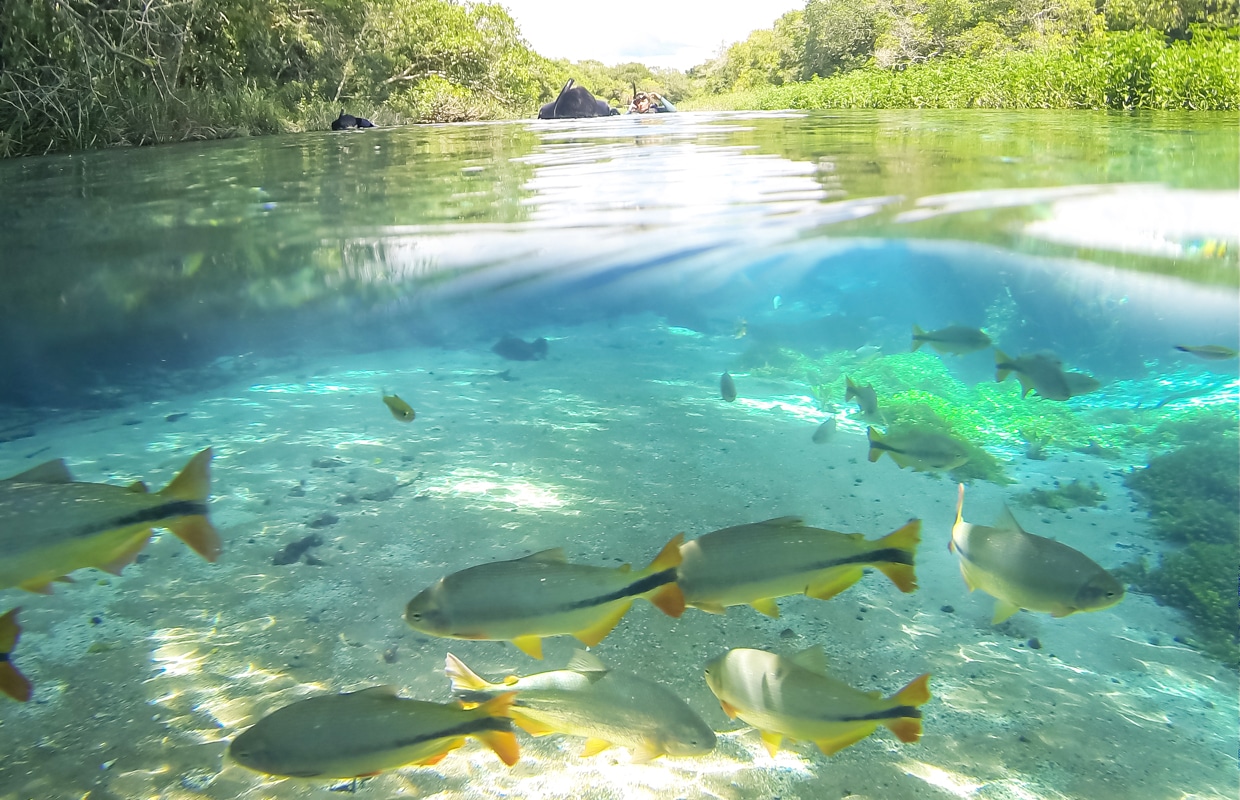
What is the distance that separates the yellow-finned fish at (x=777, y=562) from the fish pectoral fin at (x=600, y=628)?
0.76ft

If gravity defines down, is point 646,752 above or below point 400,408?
below

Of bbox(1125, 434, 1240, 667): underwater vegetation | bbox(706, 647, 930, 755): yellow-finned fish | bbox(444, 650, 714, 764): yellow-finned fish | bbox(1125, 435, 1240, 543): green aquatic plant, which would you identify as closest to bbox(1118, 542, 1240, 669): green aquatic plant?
bbox(1125, 434, 1240, 667): underwater vegetation

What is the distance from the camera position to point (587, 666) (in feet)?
7.77

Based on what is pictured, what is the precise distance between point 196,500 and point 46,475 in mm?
546

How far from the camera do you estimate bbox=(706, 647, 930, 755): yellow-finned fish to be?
2145 millimetres

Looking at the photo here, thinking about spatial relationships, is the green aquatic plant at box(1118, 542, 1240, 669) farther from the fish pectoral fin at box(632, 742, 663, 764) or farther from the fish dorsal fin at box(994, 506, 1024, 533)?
the fish pectoral fin at box(632, 742, 663, 764)

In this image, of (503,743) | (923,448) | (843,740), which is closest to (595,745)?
(503,743)

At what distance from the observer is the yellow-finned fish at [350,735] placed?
1958mm

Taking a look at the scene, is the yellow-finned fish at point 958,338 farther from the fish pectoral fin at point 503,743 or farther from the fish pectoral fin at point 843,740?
the fish pectoral fin at point 503,743

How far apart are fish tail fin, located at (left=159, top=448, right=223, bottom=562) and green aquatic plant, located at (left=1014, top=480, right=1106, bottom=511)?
7.61 m

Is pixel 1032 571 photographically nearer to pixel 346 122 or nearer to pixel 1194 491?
pixel 1194 491

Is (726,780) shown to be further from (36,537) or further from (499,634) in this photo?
Answer: (36,537)

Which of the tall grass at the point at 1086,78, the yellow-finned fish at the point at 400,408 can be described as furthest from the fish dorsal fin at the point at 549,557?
the tall grass at the point at 1086,78

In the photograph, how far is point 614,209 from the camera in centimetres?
923
